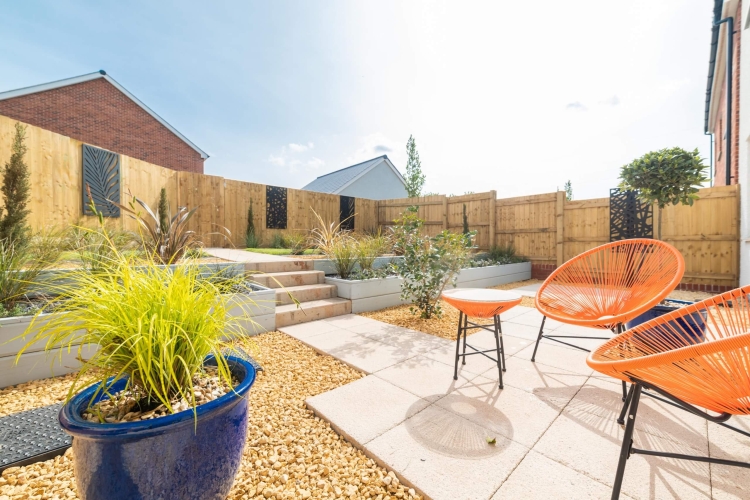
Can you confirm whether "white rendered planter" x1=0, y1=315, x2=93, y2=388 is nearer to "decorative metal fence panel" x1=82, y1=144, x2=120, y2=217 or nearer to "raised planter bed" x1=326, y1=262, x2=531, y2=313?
"raised planter bed" x1=326, y1=262, x2=531, y2=313

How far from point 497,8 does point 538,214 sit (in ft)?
15.1

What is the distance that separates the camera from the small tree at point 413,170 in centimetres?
1714

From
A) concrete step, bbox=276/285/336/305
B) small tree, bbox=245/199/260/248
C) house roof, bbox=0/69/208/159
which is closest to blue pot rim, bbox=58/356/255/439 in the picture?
concrete step, bbox=276/285/336/305

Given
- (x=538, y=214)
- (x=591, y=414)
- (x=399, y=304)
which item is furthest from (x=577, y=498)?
(x=538, y=214)

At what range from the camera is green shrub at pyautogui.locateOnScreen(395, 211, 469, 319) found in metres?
3.52

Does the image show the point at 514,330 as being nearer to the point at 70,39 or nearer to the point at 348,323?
the point at 348,323

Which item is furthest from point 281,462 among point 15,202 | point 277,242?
point 277,242

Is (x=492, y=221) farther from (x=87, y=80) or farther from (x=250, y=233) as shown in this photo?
(x=87, y=80)

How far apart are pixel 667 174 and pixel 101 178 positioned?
8.18 meters

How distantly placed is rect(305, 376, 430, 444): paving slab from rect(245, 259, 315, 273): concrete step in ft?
8.71

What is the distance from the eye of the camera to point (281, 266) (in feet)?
14.0

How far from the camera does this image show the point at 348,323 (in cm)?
335

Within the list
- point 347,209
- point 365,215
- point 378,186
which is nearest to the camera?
point 347,209

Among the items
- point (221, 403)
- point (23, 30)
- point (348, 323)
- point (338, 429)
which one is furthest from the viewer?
point (23, 30)
